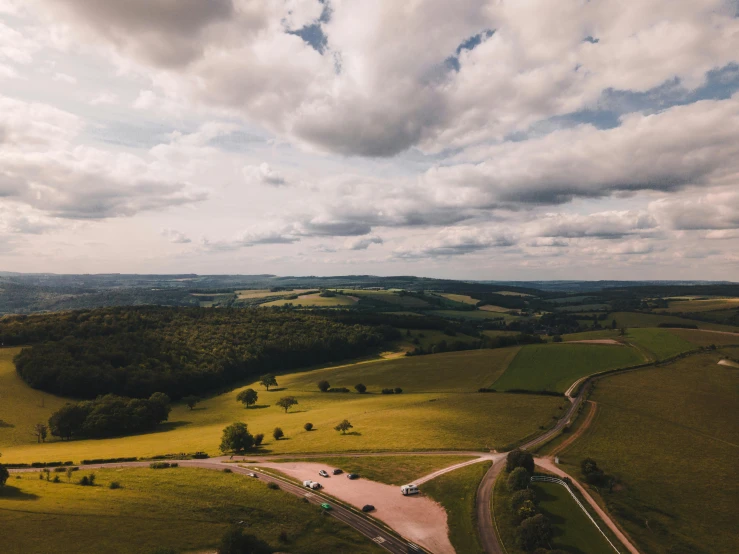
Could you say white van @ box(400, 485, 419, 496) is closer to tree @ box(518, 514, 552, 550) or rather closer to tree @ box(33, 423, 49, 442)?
tree @ box(518, 514, 552, 550)

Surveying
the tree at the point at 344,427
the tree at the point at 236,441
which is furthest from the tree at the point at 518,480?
the tree at the point at 236,441

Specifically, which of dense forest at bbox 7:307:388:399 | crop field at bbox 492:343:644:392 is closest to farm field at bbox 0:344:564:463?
dense forest at bbox 7:307:388:399

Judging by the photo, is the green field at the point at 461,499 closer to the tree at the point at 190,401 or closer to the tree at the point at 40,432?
the tree at the point at 40,432

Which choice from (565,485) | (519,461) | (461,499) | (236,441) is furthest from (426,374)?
(461,499)

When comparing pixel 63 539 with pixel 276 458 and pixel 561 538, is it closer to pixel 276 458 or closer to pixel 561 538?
pixel 276 458

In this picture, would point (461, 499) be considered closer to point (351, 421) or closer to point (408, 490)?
point (408, 490)
